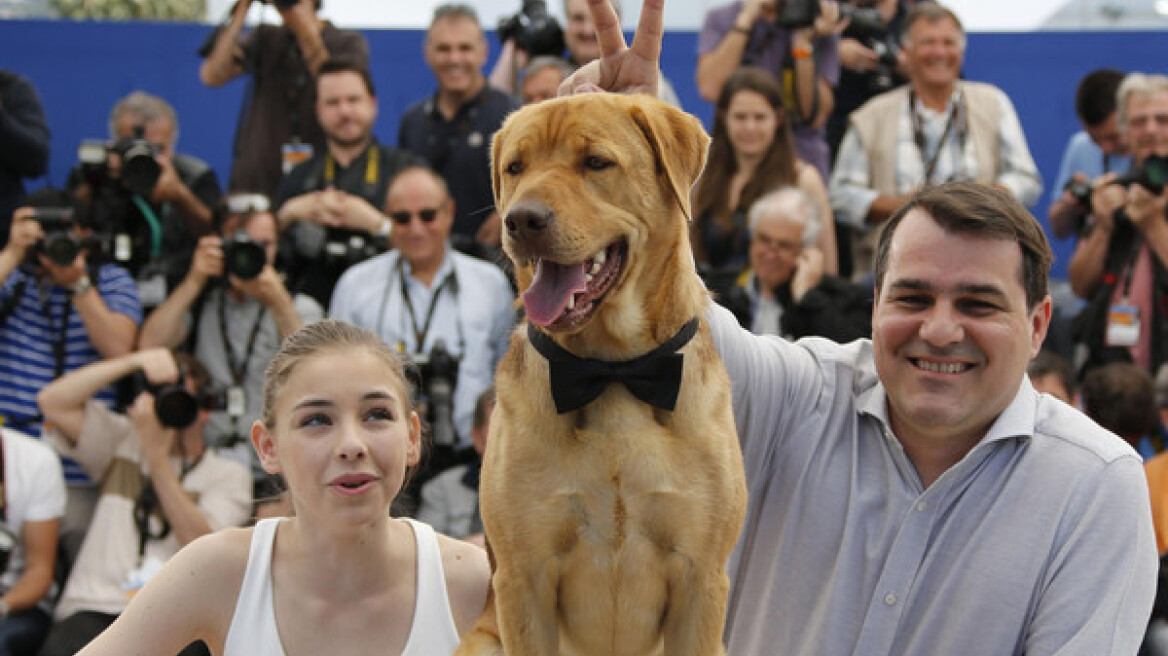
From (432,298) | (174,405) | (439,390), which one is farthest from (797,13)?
(174,405)

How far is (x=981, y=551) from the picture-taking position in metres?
2.80

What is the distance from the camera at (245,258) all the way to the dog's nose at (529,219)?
175 inches

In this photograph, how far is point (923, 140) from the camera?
24.0 ft

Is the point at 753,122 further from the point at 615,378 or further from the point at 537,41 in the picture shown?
the point at 615,378

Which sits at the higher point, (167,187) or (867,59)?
(867,59)

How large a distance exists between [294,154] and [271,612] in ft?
15.9

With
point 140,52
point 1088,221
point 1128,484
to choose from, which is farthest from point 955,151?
point 140,52

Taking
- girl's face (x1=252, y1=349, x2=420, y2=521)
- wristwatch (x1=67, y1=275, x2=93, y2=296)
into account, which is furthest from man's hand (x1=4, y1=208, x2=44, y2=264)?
girl's face (x1=252, y1=349, x2=420, y2=521)

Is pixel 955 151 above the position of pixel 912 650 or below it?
above

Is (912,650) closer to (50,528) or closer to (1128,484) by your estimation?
(1128,484)

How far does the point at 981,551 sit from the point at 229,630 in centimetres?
153

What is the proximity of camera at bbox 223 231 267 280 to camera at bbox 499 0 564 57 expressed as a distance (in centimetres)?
240

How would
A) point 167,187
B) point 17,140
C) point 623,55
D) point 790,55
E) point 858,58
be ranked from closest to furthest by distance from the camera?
point 623,55 < point 167,187 < point 17,140 < point 790,55 < point 858,58

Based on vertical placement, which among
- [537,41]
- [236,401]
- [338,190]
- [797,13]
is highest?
[797,13]
